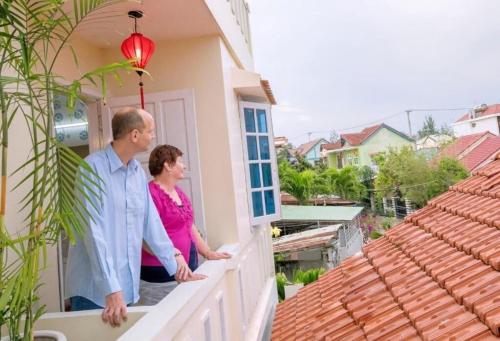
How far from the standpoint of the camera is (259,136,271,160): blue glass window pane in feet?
17.2

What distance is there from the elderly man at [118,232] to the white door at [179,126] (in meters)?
1.50

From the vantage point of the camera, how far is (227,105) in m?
4.15

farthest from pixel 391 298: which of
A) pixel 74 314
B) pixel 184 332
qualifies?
pixel 74 314

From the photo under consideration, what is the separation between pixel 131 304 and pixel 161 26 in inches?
95.7

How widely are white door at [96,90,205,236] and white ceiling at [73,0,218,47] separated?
21.1 inches

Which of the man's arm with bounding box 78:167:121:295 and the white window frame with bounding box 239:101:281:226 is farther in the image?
the white window frame with bounding box 239:101:281:226

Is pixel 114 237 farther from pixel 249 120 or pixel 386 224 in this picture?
pixel 386 224

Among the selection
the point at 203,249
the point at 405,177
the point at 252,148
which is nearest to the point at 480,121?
the point at 405,177

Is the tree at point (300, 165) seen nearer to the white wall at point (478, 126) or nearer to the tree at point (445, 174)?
the tree at point (445, 174)

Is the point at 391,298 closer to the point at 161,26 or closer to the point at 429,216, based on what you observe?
the point at 429,216

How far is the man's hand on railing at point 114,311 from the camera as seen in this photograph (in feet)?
6.38

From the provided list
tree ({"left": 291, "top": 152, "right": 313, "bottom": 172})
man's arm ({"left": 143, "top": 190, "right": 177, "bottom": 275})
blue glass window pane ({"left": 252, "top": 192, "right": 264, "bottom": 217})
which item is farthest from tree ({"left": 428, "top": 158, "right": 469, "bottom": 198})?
man's arm ({"left": 143, "top": 190, "right": 177, "bottom": 275})

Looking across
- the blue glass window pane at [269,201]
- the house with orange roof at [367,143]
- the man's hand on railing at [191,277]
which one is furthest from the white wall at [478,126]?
the man's hand on railing at [191,277]

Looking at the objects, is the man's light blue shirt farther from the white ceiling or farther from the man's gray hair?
the white ceiling
